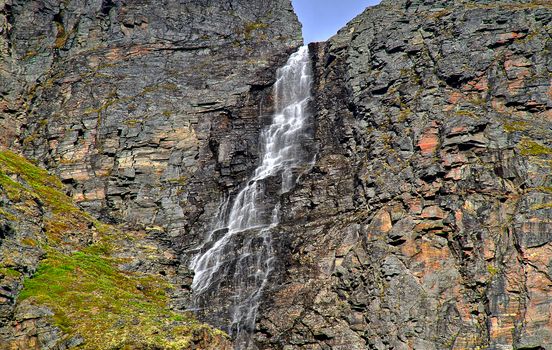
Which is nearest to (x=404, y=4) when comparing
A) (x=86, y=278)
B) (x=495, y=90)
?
(x=495, y=90)

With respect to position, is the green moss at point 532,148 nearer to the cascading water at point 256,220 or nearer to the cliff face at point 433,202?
the cliff face at point 433,202

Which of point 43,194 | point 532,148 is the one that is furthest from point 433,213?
point 43,194

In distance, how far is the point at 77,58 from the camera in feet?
309

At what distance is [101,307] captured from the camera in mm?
46375

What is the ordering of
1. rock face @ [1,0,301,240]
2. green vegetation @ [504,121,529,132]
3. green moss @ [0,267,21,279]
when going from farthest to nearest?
rock face @ [1,0,301,240] < green vegetation @ [504,121,529,132] < green moss @ [0,267,21,279]

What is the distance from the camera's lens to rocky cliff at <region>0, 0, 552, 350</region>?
51.3 meters

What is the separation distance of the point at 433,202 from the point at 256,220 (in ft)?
60.2

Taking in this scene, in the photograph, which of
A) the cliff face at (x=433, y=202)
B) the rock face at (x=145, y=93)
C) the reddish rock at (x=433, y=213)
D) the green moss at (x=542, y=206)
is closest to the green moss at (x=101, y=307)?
the cliff face at (x=433, y=202)

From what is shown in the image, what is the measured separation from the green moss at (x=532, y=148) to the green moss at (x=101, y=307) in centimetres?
3262

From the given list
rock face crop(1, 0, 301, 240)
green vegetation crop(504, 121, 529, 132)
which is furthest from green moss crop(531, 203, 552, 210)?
rock face crop(1, 0, 301, 240)

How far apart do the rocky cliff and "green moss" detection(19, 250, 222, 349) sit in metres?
0.19

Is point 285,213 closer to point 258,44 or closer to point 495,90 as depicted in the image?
point 495,90

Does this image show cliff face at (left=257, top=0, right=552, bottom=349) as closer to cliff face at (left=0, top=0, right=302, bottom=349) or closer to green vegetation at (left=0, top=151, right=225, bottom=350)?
cliff face at (left=0, top=0, right=302, bottom=349)

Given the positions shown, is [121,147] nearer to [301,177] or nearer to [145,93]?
[145,93]
